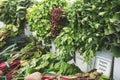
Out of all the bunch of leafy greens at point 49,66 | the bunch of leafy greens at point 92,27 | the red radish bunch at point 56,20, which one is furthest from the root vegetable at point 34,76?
the red radish bunch at point 56,20

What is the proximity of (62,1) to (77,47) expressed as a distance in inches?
20.2

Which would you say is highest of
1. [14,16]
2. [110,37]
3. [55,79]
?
[14,16]

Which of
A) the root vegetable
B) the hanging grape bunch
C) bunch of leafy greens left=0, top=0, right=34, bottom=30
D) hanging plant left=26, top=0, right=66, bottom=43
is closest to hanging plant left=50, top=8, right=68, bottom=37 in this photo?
the hanging grape bunch

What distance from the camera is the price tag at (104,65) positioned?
4.88ft

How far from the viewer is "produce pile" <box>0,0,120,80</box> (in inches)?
52.9

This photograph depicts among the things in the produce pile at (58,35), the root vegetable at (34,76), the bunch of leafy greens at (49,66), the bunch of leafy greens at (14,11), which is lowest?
the root vegetable at (34,76)

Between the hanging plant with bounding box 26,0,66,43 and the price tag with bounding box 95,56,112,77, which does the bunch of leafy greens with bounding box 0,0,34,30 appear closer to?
the hanging plant with bounding box 26,0,66,43

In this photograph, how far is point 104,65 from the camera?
152 centimetres

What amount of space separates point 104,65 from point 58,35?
1.41 feet

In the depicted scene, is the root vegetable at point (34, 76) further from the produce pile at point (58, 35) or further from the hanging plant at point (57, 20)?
the hanging plant at point (57, 20)

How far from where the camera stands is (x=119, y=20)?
1.22 meters

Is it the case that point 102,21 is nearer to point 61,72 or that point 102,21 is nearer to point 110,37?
point 110,37

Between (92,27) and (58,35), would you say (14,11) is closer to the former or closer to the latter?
(58,35)

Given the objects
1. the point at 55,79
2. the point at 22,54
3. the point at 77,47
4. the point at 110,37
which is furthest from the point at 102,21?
the point at 22,54
